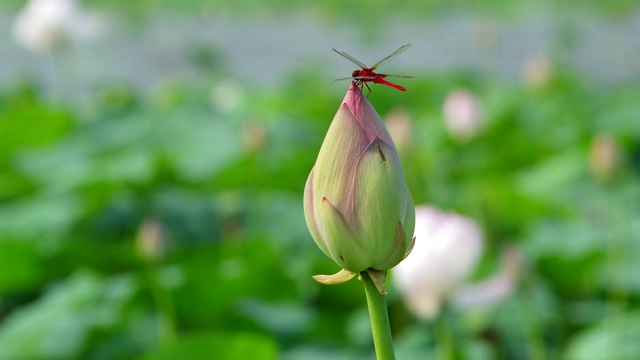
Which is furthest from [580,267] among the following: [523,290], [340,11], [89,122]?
[340,11]

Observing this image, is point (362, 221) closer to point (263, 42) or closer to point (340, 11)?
point (263, 42)

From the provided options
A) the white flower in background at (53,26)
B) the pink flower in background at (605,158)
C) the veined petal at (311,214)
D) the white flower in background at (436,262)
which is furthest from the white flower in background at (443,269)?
the white flower in background at (53,26)

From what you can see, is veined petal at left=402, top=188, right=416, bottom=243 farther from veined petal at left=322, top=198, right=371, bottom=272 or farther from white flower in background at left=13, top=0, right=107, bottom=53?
white flower in background at left=13, top=0, right=107, bottom=53

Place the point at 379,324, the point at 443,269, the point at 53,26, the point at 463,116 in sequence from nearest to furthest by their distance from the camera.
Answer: the point at 379,324, the point at 443,269, the point at 463,116, the point at 53,26

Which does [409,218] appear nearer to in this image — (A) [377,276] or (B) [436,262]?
(A) [377,276]

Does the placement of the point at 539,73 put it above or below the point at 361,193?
above

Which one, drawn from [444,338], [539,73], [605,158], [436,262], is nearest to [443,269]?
[436,262]

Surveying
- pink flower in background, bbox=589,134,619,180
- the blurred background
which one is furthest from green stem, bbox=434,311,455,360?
pink flower in background, bbox=589,134,619,180
